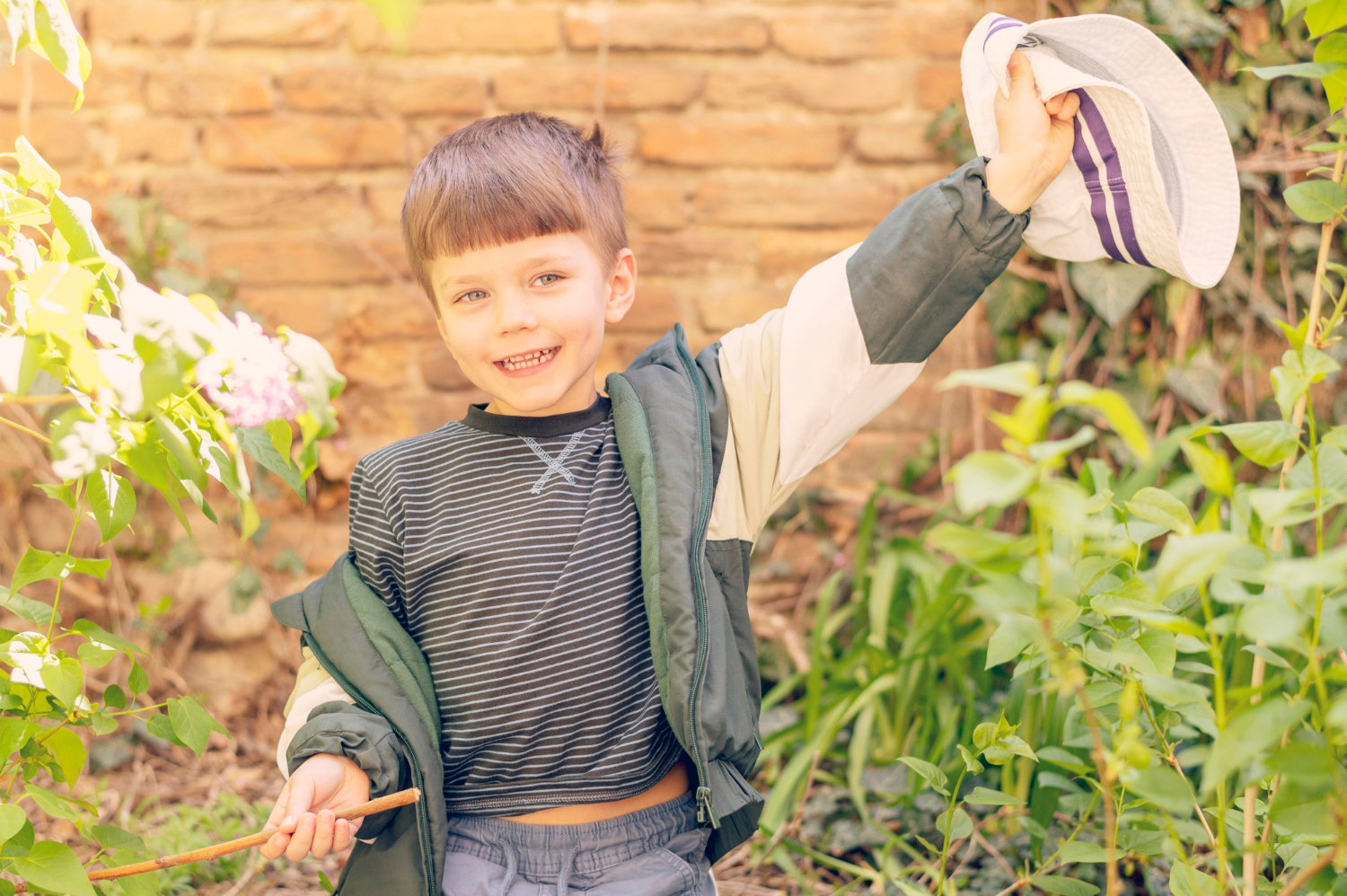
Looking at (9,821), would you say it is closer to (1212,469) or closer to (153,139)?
(1212,469)

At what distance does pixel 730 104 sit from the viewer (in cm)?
215

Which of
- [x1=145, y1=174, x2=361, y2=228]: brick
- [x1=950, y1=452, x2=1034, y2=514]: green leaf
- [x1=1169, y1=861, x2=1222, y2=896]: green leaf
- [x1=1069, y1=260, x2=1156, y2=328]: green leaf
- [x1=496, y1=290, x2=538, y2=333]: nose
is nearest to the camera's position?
[x1=950, y1=452, x2=1034, y2=514]: green leaf

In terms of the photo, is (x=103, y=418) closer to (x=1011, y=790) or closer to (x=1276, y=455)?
(x=1276, y=455)

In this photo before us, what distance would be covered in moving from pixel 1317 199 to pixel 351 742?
1.08m

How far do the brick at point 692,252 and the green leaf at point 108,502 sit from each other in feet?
4.64

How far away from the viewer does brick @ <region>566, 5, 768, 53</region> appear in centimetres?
211

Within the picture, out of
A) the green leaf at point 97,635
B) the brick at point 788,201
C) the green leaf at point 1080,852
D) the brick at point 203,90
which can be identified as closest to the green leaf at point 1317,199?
the green leaf at point 1080,852

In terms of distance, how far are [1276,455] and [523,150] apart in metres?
0.94

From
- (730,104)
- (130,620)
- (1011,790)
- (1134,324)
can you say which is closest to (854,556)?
(1011,790)

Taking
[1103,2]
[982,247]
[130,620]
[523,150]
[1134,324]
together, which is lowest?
[130,620]

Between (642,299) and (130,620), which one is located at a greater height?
(642,299)

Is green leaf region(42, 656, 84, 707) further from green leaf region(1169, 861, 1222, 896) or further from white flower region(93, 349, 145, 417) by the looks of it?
green leaf region(1169, 861, 1222, 896)

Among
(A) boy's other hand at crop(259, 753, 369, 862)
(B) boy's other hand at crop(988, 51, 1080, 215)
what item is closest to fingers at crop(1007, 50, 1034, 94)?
(B) boy's other hand at crop(988, 51, 1080, 215)

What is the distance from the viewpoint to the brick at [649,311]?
2.16 m
